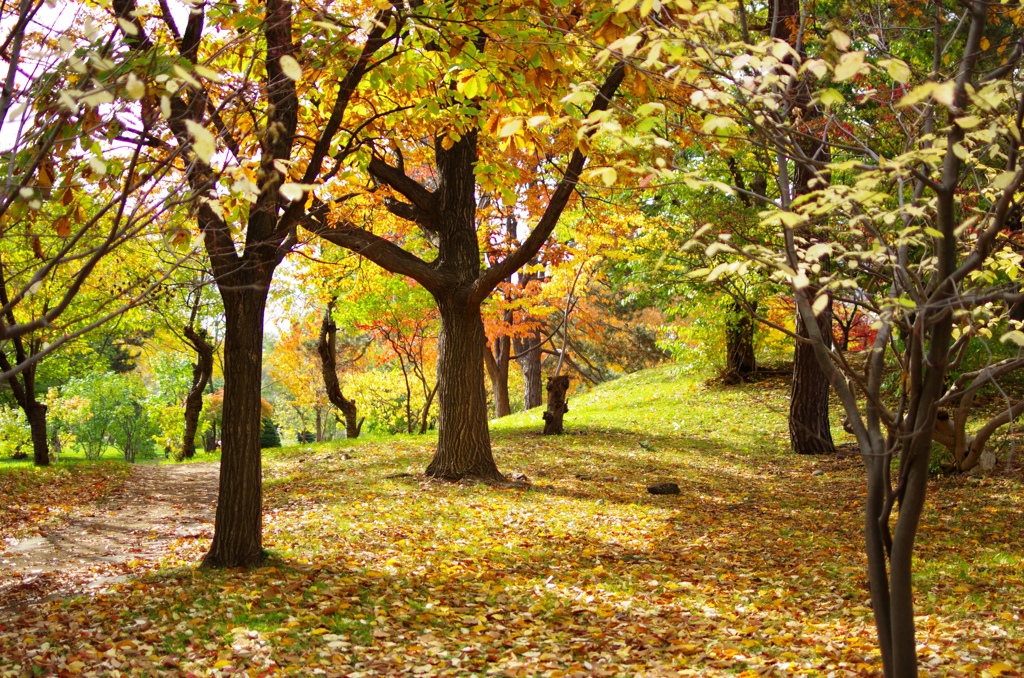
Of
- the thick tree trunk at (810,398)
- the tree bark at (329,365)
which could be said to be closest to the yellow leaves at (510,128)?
the thick tree trunk at (810,398)

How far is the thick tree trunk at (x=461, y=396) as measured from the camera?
10.7m

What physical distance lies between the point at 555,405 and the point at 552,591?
32.8 ft

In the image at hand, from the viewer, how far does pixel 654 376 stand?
2495 cm

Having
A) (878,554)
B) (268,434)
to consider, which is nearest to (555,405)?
(878,554)

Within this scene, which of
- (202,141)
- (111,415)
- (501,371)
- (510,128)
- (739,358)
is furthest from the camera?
(111,415)

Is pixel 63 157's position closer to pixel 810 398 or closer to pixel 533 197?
pixel 533 197

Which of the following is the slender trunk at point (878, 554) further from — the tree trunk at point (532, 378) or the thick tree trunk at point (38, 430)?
the tree trunk at point (532, 378)

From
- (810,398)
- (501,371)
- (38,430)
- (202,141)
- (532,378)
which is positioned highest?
(202,141)

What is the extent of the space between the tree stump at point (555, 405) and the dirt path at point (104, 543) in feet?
21.6

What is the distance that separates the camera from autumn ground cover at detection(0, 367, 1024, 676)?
4.59 m

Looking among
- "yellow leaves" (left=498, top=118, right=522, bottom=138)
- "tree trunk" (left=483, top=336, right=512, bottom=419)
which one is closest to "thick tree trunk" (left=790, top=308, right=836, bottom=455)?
"yellow leaves" (left=498, top=118, right=522, bottom=138)

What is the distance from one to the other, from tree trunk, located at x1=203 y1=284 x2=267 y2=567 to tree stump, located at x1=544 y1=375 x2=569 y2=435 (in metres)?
9.92

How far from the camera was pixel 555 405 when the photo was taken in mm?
16094

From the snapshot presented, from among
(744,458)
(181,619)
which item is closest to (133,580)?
(181,619)
